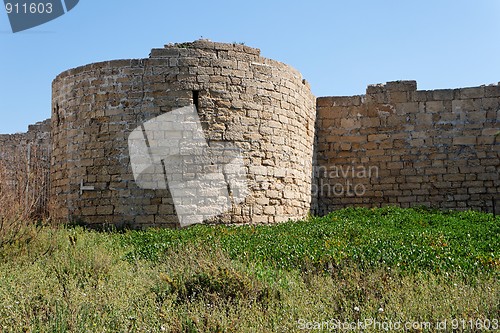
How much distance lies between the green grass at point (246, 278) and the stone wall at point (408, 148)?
369cm

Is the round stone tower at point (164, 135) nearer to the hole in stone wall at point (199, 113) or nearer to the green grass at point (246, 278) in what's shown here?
the hole in stone wall at point (199, 113)

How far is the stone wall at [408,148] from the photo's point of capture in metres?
12.6

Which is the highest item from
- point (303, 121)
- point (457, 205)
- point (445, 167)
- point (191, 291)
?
point (303, 121)

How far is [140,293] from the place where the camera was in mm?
5512

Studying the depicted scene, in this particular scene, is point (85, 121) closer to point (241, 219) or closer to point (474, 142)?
point (241, 219)

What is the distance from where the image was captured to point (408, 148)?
1282 centimetres

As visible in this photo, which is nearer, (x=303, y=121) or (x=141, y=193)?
(x=141, y=193)

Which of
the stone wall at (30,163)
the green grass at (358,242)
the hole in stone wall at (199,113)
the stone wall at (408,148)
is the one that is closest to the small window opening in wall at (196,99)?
the hole in stone wall at (199,113)

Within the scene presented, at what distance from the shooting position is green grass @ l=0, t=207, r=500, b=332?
15.4 feet

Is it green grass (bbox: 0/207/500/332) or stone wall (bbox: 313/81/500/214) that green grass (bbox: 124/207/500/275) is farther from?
stone wall (bbox: 313/81/500/214)

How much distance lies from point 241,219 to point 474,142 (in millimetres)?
6142

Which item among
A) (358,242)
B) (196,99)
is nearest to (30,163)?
(196,99)

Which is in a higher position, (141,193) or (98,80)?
(98,80)

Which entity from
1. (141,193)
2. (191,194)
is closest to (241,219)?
(191,194)
